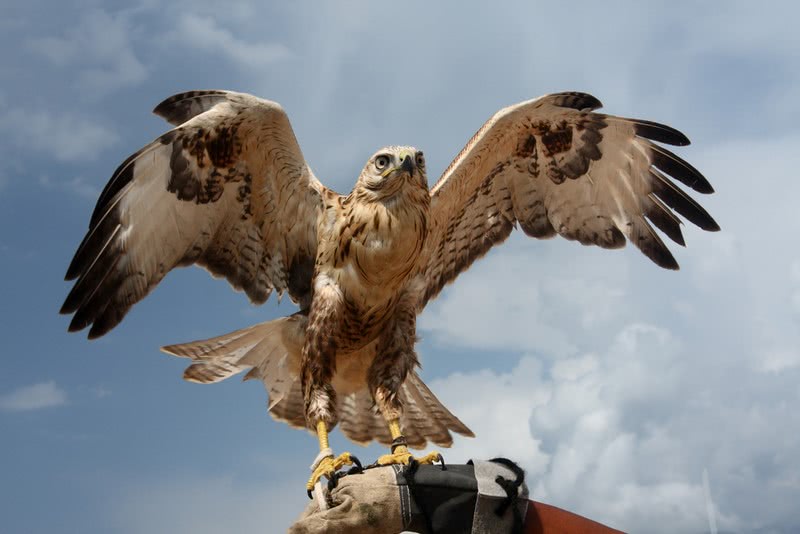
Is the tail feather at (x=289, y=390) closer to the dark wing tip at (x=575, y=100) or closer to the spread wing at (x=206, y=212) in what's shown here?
the spread wing at (x=206, y=212)

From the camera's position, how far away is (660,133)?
5812 millimetres

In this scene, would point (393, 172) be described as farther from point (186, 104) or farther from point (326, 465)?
point (326, 465)

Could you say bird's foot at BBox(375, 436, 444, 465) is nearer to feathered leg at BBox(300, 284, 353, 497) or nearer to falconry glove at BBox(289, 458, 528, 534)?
feathered leg at BBox(300, 284, 353, 497)

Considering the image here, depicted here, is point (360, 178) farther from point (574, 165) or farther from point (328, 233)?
point (574, 165)

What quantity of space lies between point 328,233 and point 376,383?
3.21ft

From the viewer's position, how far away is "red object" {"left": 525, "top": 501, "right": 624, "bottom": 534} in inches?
116

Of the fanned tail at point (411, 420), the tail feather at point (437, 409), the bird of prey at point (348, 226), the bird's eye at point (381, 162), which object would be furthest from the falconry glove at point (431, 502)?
the tail feather at point (437, 409)

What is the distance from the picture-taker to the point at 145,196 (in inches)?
197

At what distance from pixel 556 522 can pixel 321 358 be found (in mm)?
2016

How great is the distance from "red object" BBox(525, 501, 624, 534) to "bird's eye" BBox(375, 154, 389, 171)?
7.55 ft

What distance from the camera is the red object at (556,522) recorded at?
295 centimetres

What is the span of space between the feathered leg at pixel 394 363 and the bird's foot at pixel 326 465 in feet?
1.64

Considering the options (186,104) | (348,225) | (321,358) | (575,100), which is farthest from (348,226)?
(575,100)

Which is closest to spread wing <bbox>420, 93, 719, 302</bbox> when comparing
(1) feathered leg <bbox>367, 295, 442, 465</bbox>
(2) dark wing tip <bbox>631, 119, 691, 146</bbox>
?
(2) dark wing tip <bbox>631, 119, 691, 146</bbox>
